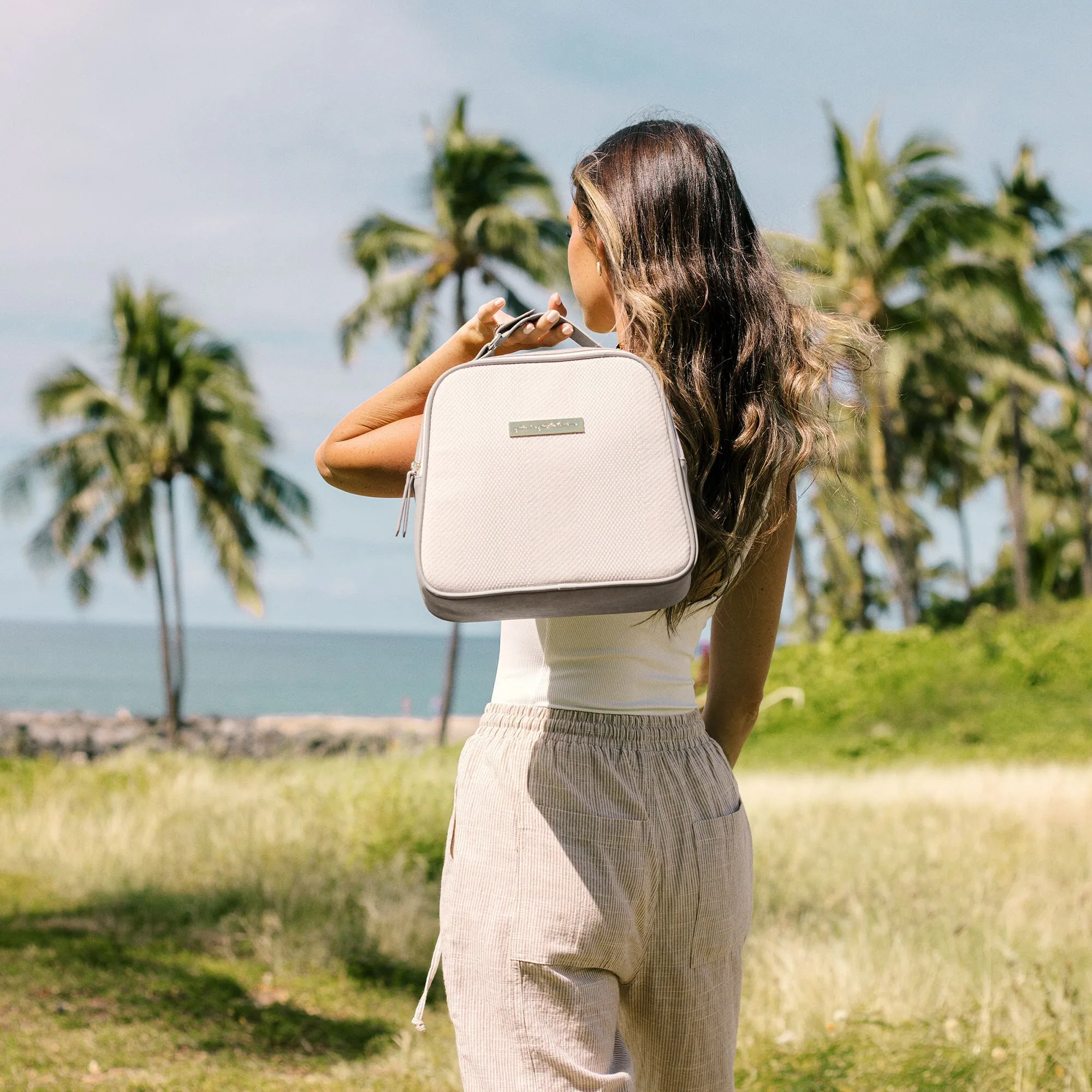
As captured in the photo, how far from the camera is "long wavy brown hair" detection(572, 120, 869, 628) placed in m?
1.51

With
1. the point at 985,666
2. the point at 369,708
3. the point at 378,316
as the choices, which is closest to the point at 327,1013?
the point at 985,666

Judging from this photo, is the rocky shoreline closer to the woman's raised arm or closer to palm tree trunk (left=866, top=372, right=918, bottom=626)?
palm tree trunk (left=866, top=372, right=918, bottom=626)

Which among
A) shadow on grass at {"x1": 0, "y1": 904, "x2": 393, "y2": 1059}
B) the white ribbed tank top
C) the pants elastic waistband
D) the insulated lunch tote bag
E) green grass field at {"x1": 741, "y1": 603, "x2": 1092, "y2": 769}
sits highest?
the insulated lunch tote bag

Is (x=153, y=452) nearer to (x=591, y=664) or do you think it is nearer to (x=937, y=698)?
(x=937, y=698)

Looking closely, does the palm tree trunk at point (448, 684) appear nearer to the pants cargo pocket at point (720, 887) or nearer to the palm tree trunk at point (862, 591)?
the palm tree trunk at point (862, 591)

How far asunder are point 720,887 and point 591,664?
0.35m

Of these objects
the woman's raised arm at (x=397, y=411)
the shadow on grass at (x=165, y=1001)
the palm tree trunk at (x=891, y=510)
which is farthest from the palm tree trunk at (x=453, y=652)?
the woman's raised arm at (x=397, y=411)

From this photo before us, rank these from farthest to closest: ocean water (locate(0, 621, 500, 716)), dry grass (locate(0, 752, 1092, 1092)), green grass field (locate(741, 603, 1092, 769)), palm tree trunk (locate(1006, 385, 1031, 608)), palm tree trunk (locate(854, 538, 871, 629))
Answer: ocean water (locate(0, 621, 500, 716)) < palm tree trunk (locate(854, 538, 871, 629)) < palm tree trunk (locate(1006, 385, 1031, 608)) < green grass field (locate(741, 603, 1092, 769)) < dry grass (locate(0, 752, 1092, 1092))

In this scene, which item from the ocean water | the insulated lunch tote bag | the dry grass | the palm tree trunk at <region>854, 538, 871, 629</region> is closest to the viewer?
the insulated lunch tote bag

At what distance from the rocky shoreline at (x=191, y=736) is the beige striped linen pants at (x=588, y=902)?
61.2ft

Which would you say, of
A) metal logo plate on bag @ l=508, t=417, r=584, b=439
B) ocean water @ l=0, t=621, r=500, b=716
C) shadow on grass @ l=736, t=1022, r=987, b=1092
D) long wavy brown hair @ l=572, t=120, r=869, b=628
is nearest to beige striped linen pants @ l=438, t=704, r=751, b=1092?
long wavy brown hair @ l=572, t=120, r=869, b=628

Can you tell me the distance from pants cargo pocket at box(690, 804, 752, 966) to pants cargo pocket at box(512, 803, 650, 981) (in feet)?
0.31

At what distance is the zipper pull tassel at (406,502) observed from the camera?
150 cm

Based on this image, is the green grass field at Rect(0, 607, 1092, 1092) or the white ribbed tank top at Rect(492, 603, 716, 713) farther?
the green grass field at Rect(0, 607, 1092, 1092)
